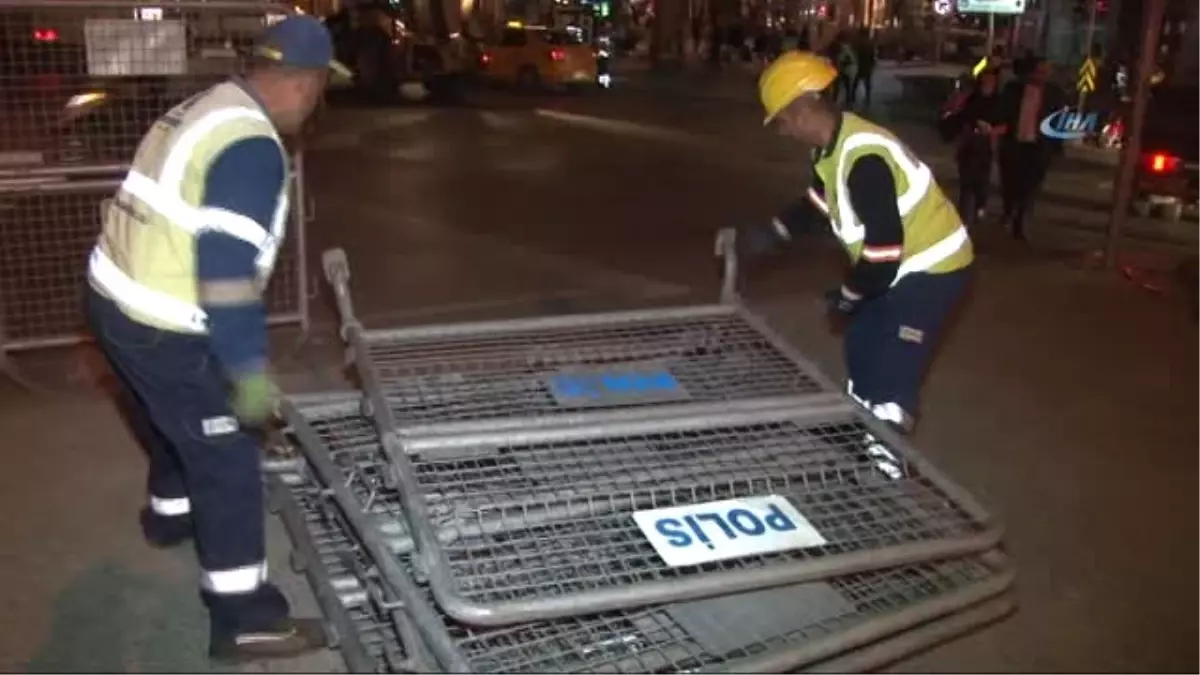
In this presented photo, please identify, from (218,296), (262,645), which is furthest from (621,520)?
(218,296)

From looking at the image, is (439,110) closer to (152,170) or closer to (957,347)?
(957,347)

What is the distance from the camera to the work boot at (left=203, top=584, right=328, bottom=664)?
382cm

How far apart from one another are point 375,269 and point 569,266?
1.48 m

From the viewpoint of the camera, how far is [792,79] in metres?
4.60

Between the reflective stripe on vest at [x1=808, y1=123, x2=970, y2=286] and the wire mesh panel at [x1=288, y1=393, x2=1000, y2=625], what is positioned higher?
the reflective stripe on vest at [x1=808, y1=123, x2=970, y2=286]

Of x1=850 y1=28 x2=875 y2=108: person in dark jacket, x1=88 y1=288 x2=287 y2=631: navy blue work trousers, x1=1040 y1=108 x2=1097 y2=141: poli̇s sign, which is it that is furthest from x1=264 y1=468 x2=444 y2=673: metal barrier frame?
x1=850 y1=28 x2=875 y2=108: person in dark jacket

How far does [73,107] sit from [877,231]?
4347 millimetres

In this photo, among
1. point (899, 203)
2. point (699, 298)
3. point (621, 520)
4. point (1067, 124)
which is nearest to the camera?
point (621, 520)

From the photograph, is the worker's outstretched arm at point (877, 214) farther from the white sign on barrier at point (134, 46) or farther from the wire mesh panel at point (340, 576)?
the white sign on barrier at point (134, 46)

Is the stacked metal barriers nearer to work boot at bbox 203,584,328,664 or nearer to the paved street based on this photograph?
work boot at bbox 203,584,328,664

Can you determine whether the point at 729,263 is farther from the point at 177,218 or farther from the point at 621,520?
the point at 177,218

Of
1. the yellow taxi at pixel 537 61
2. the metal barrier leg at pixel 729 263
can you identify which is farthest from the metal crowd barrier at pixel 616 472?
the yellow taxi at pixel 537 61

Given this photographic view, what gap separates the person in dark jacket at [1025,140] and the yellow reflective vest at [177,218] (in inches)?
356

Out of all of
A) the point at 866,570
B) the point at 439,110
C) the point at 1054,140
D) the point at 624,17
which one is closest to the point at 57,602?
the point at 866,570
